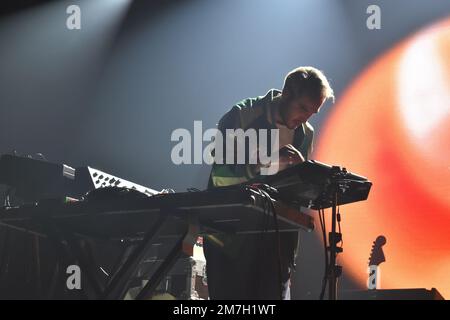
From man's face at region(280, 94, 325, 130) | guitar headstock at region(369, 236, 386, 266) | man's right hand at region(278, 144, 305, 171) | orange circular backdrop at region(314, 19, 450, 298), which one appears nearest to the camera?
man's right hand at region(278, 144, 305, 171)

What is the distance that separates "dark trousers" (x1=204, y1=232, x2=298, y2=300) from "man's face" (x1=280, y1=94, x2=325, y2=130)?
0.45 m

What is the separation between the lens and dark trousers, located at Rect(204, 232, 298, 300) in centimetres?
197

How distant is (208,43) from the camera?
5477 mm

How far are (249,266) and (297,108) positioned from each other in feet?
2.09

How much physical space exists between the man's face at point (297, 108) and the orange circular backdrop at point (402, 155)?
3.09 m

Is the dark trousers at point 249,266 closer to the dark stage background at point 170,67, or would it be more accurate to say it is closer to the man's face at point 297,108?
the man's face at point 297,108

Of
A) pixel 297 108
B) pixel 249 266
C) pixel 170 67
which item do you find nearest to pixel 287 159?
pixel 297 108

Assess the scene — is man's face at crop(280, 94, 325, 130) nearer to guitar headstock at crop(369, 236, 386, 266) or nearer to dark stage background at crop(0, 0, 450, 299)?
guitar headstock at crop(369, 236, 386, 266)

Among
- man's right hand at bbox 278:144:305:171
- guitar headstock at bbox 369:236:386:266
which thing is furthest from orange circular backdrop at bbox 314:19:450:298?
man's right hand at bbox 278:144:305:171

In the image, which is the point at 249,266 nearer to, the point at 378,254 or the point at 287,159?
the point at 287,159

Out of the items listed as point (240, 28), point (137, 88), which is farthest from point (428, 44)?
point (137, 88)

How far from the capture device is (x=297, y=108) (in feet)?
7.17
